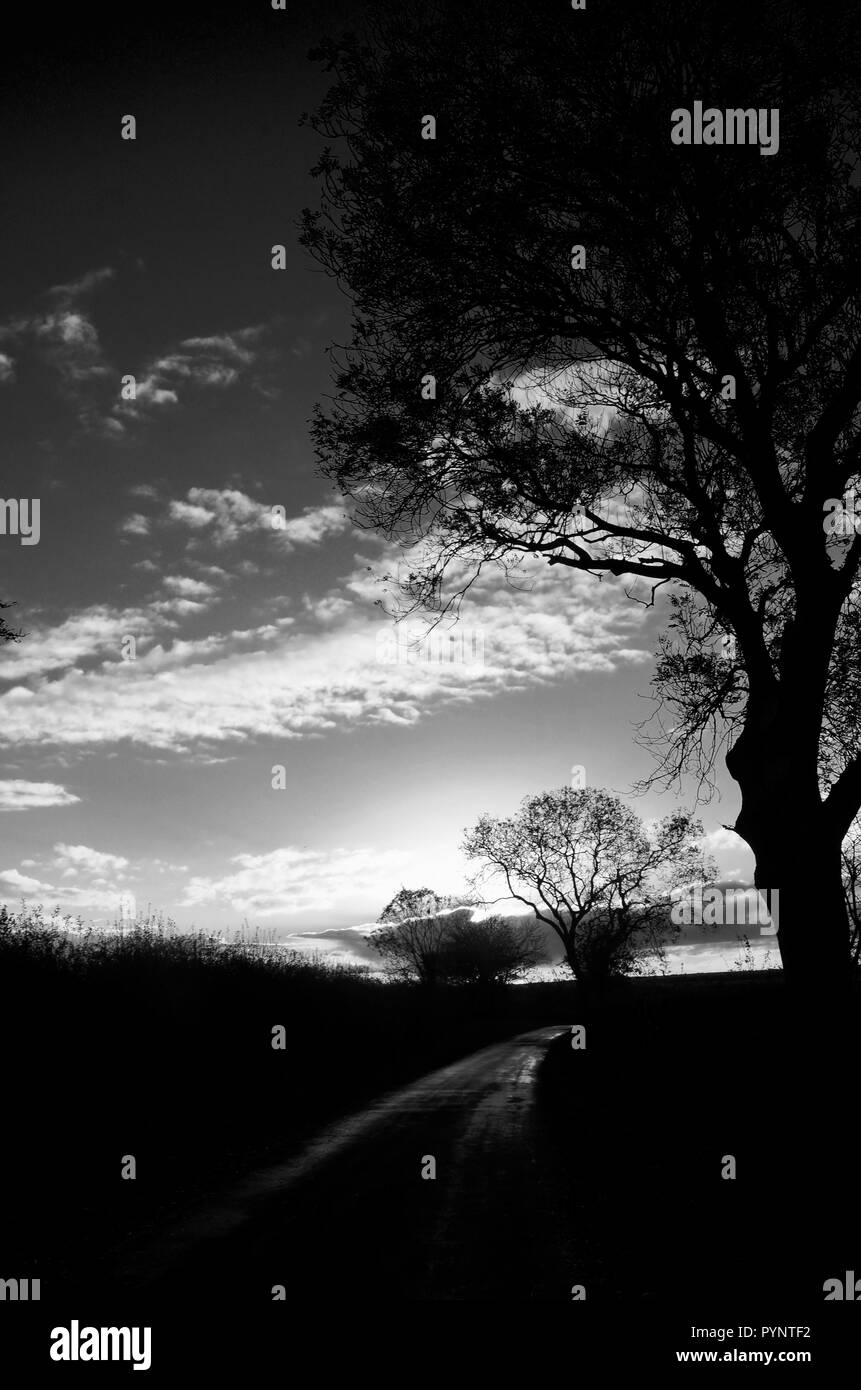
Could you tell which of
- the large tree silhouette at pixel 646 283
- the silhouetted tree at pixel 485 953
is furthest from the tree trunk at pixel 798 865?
the silhouetted tree at pixel 485 953

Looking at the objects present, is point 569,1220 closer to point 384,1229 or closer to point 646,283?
point 384,1229

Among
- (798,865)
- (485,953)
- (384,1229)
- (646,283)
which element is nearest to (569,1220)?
(384,1229)

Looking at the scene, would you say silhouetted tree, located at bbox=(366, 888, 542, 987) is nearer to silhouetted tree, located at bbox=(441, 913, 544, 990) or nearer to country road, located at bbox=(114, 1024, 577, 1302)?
silhouetted tree, located at bbox=(441, 913, 544, 990)

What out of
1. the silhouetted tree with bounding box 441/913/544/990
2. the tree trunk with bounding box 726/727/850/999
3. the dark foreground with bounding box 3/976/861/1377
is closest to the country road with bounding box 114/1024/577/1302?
the dark foreground with bounding box 3/976/861/1377

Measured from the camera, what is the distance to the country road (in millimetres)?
6426

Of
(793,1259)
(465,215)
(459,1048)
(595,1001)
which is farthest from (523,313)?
(595,1001)

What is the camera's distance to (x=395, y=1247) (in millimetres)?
7430

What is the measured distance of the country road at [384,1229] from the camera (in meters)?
6.43

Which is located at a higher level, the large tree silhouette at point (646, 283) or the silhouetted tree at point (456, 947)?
the large tree silhouette at point (646, 283)

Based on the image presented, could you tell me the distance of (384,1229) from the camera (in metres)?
8.05

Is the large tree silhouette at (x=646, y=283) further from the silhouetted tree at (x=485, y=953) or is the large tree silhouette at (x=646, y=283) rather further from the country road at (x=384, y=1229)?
the silhouetted tree at (x=485, y=953)

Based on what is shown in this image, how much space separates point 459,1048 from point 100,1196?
2986 centimetres

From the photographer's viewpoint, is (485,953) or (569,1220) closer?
(569,1220)
